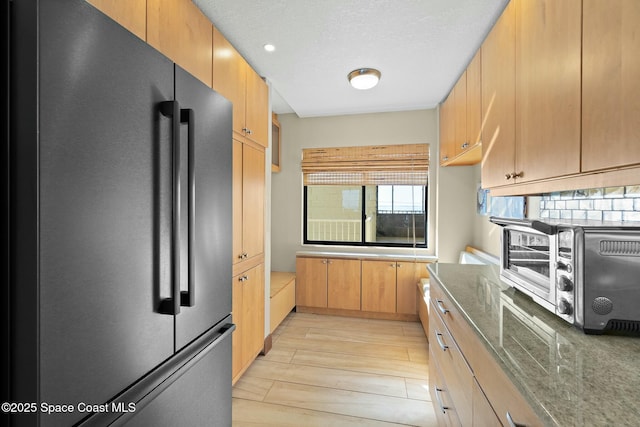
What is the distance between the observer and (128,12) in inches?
45.0

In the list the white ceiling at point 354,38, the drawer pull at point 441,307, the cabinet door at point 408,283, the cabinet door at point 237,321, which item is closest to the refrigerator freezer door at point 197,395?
the cabinet door at point 237,321

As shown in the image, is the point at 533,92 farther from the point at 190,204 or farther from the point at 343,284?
the point at 343,284

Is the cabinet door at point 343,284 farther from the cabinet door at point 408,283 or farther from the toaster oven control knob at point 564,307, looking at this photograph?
the toaster oven control knob at point 564,307

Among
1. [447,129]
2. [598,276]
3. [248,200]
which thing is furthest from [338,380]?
[447,129]

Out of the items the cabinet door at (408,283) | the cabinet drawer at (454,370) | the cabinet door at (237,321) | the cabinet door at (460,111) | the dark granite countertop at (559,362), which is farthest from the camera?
the cabinet door at (408,283)

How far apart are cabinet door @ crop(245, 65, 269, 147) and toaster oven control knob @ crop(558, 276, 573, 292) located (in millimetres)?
1981

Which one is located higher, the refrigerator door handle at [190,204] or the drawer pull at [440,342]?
the refrigerator door handle at [190,204]

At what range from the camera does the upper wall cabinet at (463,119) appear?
6.81 ft

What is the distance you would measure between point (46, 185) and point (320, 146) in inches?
135

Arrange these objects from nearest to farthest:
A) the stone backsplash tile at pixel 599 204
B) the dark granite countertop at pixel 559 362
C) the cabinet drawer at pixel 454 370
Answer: the dark granite countertop at pixel 559 362
the cabinet drawer at pixel 454 370
the stone backsplash tile at pixel 599 204

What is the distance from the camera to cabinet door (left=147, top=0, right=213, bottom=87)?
4.24 feet

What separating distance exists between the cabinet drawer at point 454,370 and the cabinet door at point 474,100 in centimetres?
136

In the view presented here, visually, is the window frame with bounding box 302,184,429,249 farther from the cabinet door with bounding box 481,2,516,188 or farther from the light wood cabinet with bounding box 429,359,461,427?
the light wood cabinet with bounding box 429,359,461,427

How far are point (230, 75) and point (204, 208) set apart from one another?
131 cm
